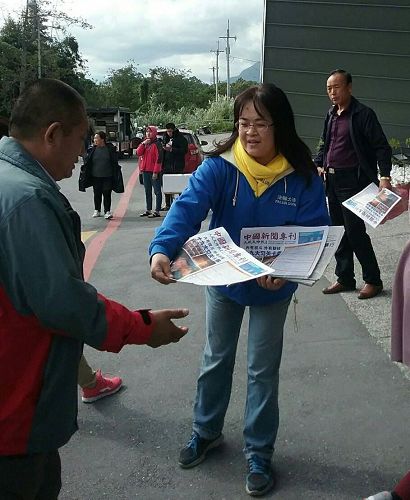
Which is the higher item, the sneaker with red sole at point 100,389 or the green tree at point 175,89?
the green tree at point 175,89

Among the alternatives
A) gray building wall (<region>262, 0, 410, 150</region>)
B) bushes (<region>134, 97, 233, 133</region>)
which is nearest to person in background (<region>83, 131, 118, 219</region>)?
gray building wall (<region>262, 0, 410, 150</region>)

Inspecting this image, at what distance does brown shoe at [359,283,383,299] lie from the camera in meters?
4.95

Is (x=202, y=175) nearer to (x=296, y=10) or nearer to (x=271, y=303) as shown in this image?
(x=271, y=303)

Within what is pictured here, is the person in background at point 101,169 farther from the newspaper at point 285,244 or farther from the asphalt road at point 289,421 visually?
the newspaper at point 285,244

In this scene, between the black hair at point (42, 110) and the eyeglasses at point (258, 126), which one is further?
the eyeglasses at point (258, 126)

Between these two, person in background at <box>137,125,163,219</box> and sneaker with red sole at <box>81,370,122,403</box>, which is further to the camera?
person in background at <box>137,125,163,219</box>

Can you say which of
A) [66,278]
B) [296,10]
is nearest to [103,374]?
[66,278]

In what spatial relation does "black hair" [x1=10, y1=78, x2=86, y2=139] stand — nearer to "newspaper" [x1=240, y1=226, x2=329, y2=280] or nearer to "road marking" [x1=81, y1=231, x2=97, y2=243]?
"newspaper" [x1=240, y1=226, x2=329, y2=280]

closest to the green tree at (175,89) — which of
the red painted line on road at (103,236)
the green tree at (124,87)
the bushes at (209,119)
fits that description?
the green tree at (124,87)

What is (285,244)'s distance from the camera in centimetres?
242

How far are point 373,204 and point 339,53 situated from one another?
880 cm

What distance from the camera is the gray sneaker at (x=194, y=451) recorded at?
2.81m

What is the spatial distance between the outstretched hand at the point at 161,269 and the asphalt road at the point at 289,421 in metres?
1.14

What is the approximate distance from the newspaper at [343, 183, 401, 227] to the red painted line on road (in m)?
3.06
